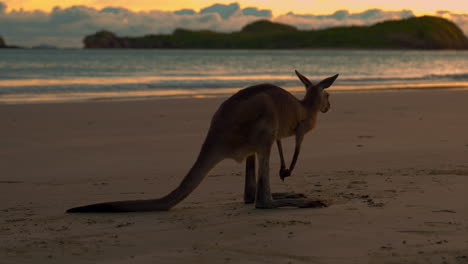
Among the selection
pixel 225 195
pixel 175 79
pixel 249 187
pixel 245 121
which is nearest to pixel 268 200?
pixel 249 187

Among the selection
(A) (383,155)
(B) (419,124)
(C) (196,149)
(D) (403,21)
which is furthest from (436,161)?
(D) (403,21)

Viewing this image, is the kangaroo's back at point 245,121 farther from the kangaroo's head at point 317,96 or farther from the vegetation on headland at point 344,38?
the vegetation on headland at point 344,38

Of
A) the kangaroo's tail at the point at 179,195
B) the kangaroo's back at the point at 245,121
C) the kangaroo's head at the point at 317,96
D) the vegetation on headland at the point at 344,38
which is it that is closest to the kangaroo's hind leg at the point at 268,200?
the kangaroo's back at the point at 245,121

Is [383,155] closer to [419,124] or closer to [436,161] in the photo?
[436,161]

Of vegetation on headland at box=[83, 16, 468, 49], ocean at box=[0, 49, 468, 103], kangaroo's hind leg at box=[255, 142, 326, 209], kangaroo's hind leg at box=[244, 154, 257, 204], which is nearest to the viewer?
kangaroo's hind leg at box=[255, 142, 326, 209]

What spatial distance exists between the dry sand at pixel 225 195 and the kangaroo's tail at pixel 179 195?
5 centimetres

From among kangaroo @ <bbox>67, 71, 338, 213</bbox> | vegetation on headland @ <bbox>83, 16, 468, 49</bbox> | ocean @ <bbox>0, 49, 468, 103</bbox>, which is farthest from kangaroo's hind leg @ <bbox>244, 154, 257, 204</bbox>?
vegetation on headland @ <bbox>83, 16, 468, 49</bbox>

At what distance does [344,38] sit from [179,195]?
130426mm

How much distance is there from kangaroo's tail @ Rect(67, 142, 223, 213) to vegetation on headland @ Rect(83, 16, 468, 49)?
407 feet

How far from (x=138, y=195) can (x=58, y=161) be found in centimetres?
207

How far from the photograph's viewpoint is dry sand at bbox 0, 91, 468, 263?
12.5 feet

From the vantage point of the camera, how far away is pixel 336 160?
7379 millimetres

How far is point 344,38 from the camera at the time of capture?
132000 millimetres

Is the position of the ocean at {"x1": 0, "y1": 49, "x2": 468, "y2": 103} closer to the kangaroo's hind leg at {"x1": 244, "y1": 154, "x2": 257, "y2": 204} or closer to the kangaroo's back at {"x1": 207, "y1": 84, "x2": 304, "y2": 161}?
the kangaroo's hind leg at {"x1": 244, "y1": 154, "x2": 257, "y2": 204}
